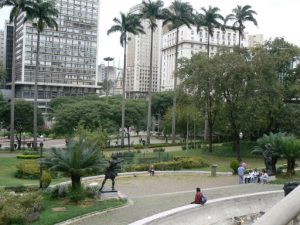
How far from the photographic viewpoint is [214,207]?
1866 centimetres

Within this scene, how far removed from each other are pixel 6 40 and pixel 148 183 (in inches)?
5663

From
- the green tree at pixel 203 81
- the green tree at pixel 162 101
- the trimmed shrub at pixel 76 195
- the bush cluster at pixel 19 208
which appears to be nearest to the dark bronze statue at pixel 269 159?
the green tree at pixel 203 81

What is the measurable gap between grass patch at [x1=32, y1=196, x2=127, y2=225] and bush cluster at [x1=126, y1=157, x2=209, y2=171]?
12.9m

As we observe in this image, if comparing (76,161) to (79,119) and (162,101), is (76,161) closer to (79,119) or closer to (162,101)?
(79,119)

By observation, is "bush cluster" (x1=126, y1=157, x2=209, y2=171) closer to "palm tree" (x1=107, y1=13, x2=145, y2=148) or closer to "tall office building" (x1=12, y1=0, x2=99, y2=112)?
"palm tree" (x1=107, y1=13, x2=145, y2=148)

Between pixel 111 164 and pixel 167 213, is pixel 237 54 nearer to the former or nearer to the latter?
pixel 111 164

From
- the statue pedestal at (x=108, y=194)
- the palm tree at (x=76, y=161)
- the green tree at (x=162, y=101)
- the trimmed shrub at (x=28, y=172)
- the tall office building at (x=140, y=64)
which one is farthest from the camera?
the tall office building at (x=140, y=64)

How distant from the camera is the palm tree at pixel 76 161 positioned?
19594 millimetres

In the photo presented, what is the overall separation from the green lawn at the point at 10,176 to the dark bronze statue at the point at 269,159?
13540 mm

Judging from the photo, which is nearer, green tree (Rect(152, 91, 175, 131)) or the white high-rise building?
green tree (Rect(152, 91, 175, 131))

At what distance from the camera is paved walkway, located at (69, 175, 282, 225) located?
1761cm

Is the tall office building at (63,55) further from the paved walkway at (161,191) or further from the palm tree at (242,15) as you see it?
the paved walkway at (161,191)

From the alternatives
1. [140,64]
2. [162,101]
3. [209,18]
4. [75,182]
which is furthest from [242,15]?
[140,64]

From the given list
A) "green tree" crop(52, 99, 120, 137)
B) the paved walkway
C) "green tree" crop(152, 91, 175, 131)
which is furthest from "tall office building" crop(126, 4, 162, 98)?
the paved walkway
